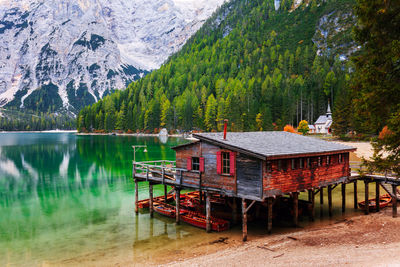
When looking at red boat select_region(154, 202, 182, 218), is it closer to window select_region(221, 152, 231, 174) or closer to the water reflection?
the water reflection

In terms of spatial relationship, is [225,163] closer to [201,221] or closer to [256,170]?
[256,170]

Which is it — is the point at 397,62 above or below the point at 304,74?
below

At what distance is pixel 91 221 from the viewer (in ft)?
93.7

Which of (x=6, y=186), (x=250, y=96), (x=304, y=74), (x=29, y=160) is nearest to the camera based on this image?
(x=6, y=186)

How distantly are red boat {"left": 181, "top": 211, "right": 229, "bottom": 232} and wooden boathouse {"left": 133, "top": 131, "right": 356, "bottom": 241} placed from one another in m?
0.59

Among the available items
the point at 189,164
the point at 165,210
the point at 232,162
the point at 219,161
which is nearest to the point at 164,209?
the point at 165,210

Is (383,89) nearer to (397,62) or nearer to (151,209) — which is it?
(397,62)

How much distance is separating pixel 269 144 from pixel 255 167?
10.5 ft

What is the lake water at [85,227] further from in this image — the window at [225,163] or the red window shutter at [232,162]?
the red window shutter at [232,162]

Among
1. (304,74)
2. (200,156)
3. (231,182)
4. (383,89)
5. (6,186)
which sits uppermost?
(304,74)

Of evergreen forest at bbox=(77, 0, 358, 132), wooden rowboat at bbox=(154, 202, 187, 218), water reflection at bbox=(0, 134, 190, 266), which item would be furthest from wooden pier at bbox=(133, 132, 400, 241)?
evergreen forest at bbox=(77, 0, 358, 132)

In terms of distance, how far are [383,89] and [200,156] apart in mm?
12527

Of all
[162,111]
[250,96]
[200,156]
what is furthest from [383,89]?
[162,111]

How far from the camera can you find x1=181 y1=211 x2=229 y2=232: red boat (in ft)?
Result: 77.9
